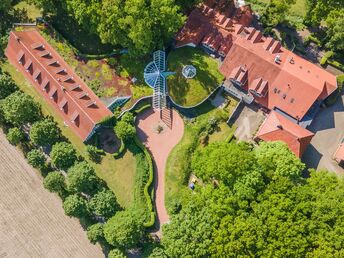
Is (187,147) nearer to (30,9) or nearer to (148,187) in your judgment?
(148,187)

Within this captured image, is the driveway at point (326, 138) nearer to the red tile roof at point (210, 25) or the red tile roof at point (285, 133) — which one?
the red tile roof at point (285, 133)

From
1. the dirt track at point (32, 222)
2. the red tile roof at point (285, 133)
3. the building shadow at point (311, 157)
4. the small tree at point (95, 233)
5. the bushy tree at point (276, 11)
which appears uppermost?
the bushy tree at point (276, 11)

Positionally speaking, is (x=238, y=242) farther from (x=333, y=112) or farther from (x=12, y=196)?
(x=12, y=196)

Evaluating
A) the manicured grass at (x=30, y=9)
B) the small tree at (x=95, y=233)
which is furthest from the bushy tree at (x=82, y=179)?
the manicured grass at (x=30, y=9)

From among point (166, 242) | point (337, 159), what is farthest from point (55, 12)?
point (337, 159)

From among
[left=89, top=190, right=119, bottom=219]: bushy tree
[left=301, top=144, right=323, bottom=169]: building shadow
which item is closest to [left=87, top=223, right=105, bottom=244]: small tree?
[left=89, top=190, right=119, bottom=219]: bushy tree

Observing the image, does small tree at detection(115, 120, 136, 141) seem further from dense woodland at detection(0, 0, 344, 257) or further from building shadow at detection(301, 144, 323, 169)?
building shadow at detection(301, 144, 323, 169)
